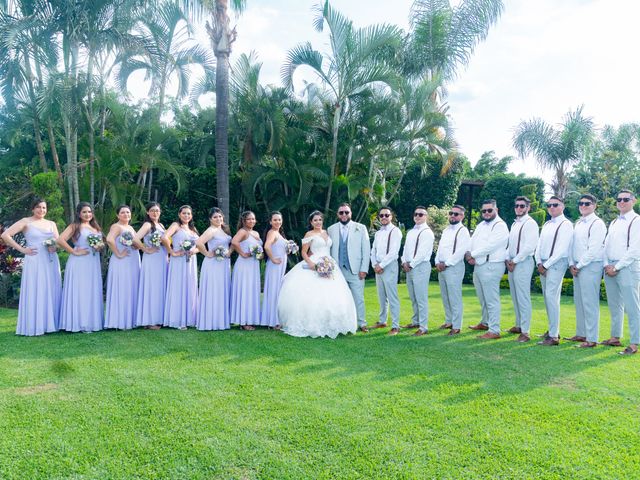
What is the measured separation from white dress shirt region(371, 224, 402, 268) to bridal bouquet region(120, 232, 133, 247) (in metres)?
4.09

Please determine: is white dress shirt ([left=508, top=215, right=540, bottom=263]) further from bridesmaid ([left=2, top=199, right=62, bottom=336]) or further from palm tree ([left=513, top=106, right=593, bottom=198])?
palm tree ([left=513, top=106, right=593, bottom=198])

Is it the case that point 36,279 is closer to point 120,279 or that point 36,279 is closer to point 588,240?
point 120,279

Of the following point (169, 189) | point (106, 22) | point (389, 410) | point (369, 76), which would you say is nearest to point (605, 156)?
point (369, 76)

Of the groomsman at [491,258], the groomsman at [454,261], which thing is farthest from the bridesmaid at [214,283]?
the groomsman at [491,258]

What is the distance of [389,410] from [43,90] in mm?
11557

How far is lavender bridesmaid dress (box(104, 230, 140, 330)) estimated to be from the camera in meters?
8.65

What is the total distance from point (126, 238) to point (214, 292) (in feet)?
5.46

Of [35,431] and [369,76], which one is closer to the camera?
[35,431]

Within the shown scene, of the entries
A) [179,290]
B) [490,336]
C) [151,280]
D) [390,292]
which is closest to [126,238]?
[151,280]

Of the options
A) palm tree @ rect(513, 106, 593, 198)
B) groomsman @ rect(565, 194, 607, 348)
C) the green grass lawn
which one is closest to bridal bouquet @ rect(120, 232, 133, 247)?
the green grass lawn

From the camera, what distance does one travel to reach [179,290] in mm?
8930

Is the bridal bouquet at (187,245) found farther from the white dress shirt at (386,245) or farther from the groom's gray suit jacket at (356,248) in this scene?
the white dress shirt at (386,245)

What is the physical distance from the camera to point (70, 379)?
19.3ft

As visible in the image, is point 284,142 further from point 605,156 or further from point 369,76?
point 605,156
